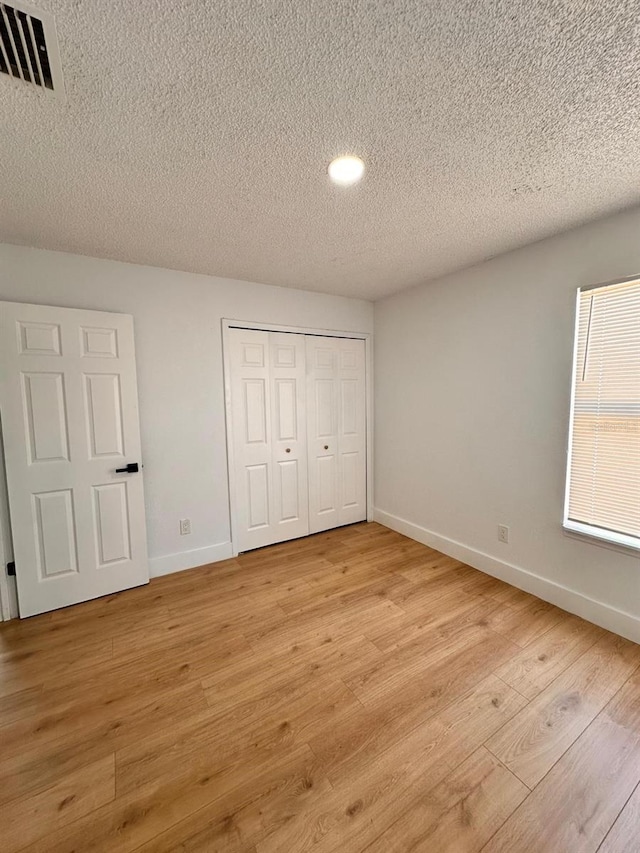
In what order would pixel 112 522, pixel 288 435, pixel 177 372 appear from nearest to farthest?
1. pixel 112 522
2. pixel 177 372
3. pixel 288 435

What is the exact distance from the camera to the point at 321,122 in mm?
1240

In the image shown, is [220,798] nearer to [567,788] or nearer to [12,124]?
[567,788]

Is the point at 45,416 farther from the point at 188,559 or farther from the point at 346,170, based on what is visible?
the point at 346,170

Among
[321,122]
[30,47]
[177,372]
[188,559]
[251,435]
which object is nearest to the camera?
[30,47]

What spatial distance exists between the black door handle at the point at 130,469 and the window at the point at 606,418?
10.0 feet

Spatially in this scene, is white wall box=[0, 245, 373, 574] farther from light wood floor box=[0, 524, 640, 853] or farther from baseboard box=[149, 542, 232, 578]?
light wood floor box=[0, 524, 640, 853]

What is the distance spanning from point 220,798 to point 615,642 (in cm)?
216

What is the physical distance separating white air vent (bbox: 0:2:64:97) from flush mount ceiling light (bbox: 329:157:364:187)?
38.1 inches

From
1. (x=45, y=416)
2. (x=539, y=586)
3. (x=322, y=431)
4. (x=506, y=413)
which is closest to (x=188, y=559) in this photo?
(x=45, y=416)

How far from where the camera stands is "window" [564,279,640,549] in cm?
192

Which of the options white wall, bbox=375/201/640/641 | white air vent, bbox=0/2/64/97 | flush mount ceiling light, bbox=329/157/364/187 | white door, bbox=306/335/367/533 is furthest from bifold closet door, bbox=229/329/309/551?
white air vent, bbox=0/2/64/97

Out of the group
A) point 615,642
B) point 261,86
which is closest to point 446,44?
point 261,86

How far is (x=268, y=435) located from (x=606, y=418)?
2522mm

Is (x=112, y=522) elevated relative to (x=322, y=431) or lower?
lower
